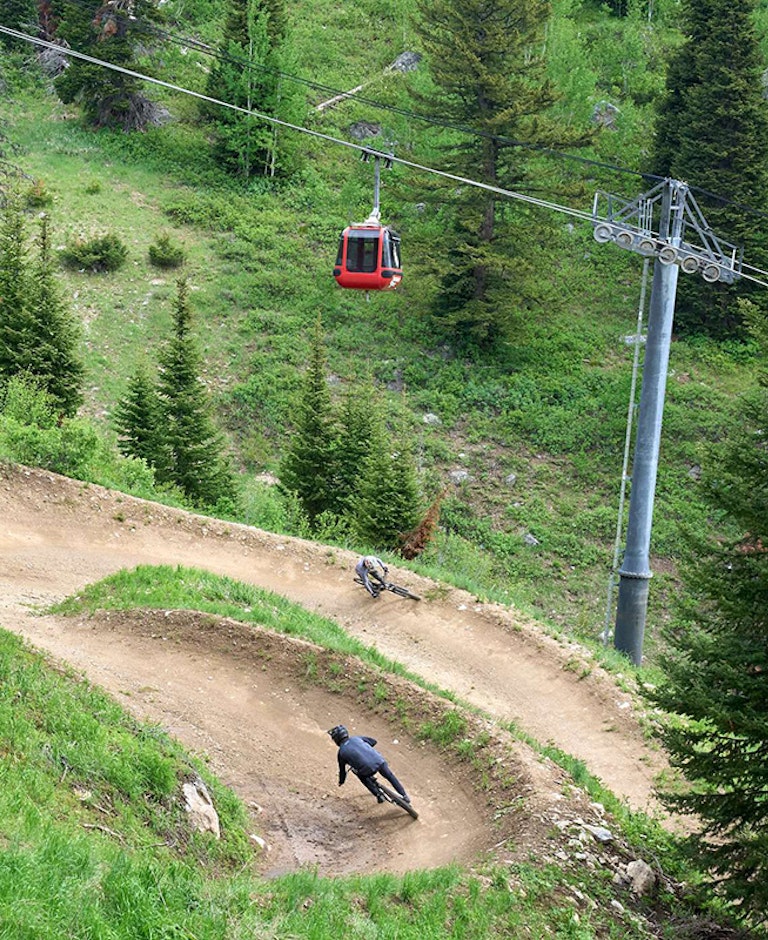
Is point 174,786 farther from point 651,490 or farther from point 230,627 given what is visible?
point 651,490

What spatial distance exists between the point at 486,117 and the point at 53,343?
63.9ft

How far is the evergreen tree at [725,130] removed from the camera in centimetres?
4019

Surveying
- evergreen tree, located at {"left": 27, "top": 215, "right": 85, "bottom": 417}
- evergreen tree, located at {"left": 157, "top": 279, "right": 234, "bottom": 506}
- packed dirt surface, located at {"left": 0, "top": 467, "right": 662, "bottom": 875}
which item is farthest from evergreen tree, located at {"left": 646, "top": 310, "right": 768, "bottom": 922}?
evergreen tree, located at {"left": 27, "top": 215, "right": 85, "bottom": 417}

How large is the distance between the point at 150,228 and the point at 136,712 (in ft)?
114

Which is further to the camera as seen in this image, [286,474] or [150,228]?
[150,228]

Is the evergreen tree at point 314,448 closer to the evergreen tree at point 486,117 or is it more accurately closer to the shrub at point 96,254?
the evergreen tree at point 486,117

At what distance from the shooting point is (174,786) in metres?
11.2

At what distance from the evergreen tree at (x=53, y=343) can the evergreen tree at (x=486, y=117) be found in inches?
615

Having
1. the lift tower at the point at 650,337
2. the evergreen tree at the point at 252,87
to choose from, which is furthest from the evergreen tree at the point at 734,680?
the evergreen tree at the point at 252,87

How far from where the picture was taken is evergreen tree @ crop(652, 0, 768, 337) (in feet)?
132

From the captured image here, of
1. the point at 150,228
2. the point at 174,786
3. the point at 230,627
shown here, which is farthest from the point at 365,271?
the point at 150,228

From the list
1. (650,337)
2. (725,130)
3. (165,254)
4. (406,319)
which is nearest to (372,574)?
(650,337)

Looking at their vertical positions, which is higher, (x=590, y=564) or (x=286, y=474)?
(x=286, y=474)

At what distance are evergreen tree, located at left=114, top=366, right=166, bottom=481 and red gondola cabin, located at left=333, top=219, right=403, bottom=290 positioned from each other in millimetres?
8692
